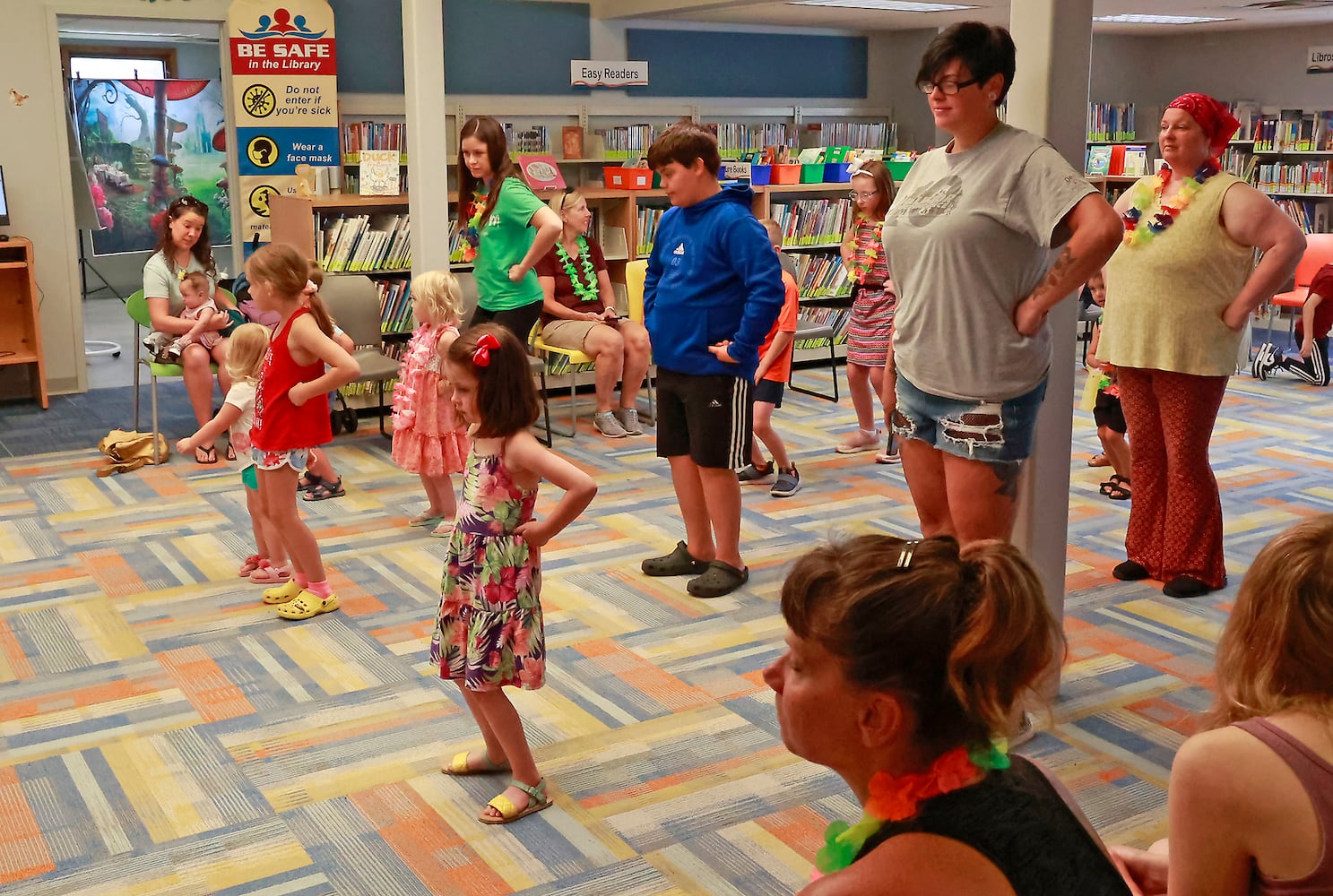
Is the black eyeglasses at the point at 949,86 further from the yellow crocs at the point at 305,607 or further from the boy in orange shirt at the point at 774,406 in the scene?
the boy in orange shirt at the point at 774,406

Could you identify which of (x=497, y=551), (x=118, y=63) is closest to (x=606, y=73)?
(x=497, y=551)

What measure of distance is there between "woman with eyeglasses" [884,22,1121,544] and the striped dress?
129 inches

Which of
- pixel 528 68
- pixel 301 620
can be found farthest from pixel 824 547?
pixel 528 68

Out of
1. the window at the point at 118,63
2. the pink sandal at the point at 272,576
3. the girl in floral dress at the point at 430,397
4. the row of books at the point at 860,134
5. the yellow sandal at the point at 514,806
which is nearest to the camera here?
the yellow sandal at the point at 514,806

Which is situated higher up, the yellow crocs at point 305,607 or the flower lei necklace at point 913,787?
the flower lei necklace at point 913,787

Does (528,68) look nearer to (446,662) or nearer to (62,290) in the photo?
(62,290)

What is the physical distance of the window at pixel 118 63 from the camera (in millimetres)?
13852

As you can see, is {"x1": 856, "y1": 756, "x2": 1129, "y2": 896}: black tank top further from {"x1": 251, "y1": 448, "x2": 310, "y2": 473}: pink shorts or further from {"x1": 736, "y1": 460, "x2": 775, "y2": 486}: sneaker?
{"x1": 736, "y1": 460, "x2": 775, "y2": 486}: sneaker

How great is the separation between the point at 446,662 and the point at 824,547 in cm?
180

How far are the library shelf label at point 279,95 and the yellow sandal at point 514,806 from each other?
592 centimetres

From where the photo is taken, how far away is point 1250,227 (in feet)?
13.3

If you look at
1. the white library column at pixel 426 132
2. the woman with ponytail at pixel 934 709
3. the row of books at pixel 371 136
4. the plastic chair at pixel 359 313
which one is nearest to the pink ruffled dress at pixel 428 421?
the white library column at pixel 426 132

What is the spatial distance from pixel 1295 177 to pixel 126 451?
10.0 meters

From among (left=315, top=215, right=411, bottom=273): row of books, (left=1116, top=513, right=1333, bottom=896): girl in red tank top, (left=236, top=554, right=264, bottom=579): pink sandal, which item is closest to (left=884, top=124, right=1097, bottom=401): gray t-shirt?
(left=1116, top=513, right=1333, bottom=896): girl in red tank top
